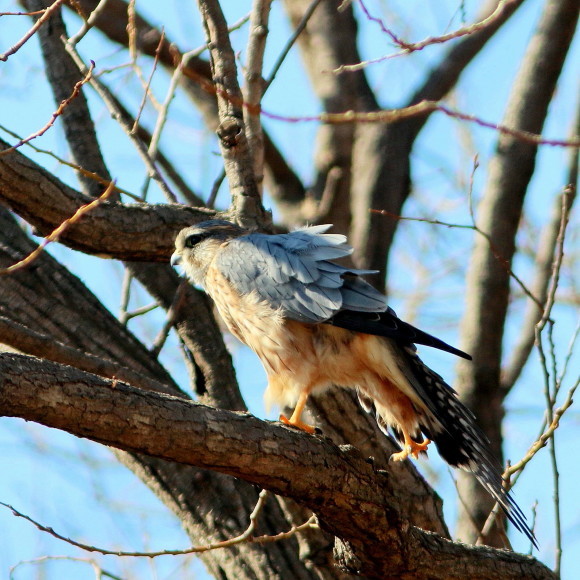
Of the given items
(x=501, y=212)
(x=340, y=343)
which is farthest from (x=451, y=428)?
(x=501, y=212)

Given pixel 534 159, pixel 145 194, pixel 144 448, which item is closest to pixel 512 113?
pixel 534 159

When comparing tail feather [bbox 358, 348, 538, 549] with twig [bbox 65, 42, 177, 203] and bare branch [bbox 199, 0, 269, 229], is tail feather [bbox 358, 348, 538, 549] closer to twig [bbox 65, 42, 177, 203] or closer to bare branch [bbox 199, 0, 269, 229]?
bare branch [bbox 199, 0, 269, 229]

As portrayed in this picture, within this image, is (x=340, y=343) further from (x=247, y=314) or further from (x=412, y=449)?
(x=412, y=449)

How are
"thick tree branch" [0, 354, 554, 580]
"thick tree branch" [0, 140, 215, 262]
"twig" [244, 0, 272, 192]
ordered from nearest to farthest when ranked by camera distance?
"thick tree branch" [0, 354, 554, 580] < "thick tree branch" [0, 140, 215, 262] < "twig" [244, 0, 272, 192]

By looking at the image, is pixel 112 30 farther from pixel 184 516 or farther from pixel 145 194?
pixel 184 516

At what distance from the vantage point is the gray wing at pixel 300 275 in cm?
368

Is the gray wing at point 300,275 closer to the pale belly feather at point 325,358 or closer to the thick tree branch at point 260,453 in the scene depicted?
the pale belly feather at point 325,358

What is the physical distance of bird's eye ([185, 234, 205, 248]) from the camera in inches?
163

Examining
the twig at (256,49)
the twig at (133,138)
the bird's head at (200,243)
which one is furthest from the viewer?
the twig at (133,138)

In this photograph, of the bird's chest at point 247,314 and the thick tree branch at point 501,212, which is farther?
the thick tree branch at point 501,212

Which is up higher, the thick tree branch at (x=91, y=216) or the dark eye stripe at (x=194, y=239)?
the dark eye stripe at (x=194, y=239)

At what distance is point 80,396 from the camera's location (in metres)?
2.52

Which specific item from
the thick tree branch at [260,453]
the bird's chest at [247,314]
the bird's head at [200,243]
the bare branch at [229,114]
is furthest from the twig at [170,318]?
the thick tree branch at [260,453]

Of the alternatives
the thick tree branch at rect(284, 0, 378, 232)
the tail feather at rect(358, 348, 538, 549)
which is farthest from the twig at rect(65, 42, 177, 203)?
the thick tree branch at rect(284, 0, 378, 232)
